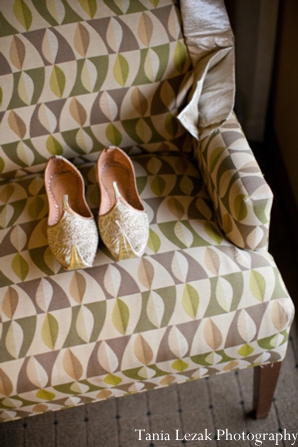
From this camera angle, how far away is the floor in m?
1.14

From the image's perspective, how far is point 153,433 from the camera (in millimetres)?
1159

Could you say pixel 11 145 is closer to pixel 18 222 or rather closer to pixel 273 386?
pixel 18 222

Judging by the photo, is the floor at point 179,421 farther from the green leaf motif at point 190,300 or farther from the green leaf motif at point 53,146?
the green leaf motif at point 53,146

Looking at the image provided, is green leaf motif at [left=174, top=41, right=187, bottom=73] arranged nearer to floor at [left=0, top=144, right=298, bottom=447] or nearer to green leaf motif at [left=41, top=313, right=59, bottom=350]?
green leaf motif at [left=41, top=313, right=59, bottom=350]

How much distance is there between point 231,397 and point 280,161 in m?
0.73

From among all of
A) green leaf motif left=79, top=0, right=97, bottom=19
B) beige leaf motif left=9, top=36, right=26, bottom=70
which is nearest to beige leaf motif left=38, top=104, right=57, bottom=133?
beige leaf motif left=9, top=36, right=26, bottom=70

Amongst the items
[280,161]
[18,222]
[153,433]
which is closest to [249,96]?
[280,161]

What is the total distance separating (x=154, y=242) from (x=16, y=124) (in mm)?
421

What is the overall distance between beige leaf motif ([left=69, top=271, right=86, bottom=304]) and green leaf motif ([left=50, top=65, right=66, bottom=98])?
42 centimetres

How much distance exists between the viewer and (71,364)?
890 mm

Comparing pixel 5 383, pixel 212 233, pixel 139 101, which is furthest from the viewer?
pixel 139 101

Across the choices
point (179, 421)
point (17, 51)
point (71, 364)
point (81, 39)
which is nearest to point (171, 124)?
point (81, 39)

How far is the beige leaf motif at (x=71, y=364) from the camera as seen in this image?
0.89 metres

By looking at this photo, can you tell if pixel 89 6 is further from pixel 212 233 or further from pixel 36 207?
pixel 212 233
